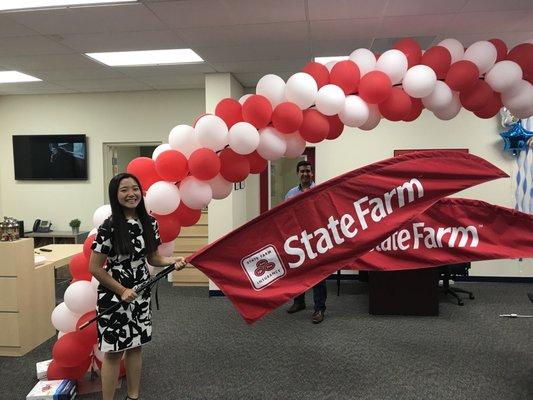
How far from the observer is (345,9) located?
2.86 meters

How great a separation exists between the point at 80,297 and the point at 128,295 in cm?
52

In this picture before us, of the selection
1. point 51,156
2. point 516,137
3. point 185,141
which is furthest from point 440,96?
point 51,156

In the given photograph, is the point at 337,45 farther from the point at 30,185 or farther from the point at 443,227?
the point at 30,185

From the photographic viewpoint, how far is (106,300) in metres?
2.13

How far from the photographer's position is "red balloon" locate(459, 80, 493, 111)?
8.39 feet

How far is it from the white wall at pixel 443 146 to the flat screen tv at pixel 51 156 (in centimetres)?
335

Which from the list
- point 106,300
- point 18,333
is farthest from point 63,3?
point 18,333

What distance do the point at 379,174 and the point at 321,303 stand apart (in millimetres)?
2091

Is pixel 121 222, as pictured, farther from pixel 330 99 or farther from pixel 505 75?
pixel 505 75

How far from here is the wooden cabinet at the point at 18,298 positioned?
3115 mm

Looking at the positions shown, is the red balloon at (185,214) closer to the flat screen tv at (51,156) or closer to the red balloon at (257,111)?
the red balloon at (257,111)

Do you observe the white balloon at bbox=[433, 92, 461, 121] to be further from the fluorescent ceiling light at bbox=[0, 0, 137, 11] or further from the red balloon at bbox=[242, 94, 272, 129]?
the fluorescent ceiling light at bbox=[0, 0, 137, 11]

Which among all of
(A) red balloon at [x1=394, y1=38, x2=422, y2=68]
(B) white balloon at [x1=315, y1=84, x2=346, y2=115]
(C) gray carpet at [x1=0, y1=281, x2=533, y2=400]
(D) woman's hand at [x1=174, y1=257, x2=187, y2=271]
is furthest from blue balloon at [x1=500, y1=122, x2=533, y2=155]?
(D) woman's hand at [x1=174, y1=257, x2=187, y2=271]

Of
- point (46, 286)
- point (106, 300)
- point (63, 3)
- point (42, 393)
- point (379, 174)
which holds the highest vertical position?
point (63, 3)
